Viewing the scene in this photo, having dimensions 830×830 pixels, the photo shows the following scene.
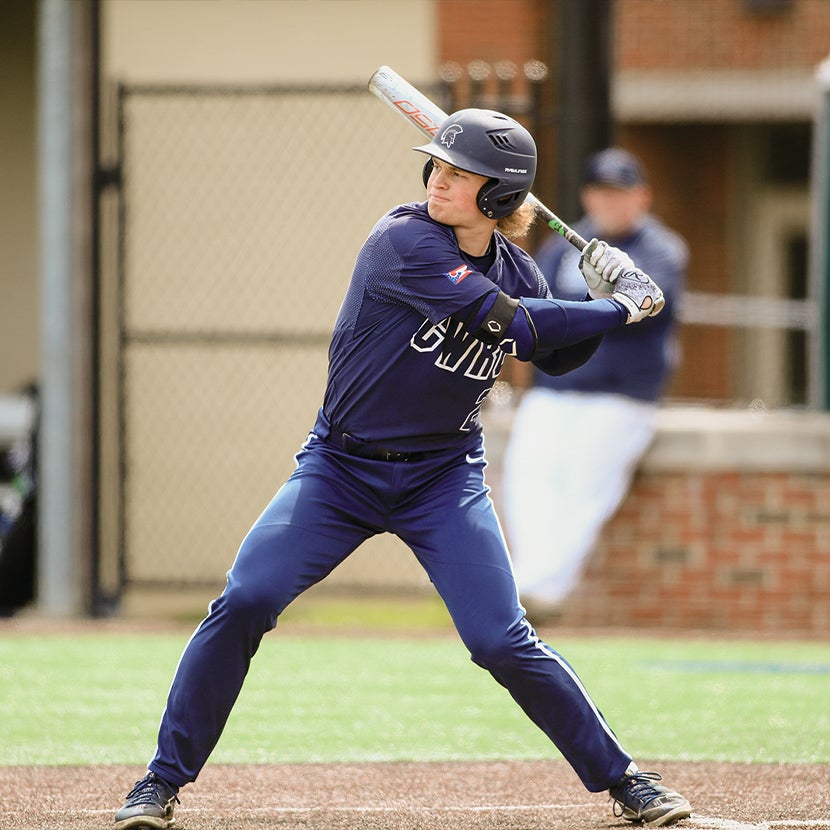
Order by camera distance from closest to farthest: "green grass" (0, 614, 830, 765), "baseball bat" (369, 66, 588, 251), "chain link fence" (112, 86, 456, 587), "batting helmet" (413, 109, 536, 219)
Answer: "batting helmet" (413, 109, 536, 219), "baseball bat" (369, 66, 588, 251), "green grass" (0, 614, 830, 765), "chain link fence" (112, 86, 456, 587)

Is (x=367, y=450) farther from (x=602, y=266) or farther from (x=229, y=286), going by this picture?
(x=229, y=286)

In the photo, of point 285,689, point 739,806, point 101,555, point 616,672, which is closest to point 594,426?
point 616,672

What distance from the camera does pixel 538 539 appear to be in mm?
9703

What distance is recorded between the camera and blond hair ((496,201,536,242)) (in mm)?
5246

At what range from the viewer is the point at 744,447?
32.9ft

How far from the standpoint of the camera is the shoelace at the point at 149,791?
4.88 metres

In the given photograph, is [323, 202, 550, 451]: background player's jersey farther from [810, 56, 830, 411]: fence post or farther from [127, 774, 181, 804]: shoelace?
[810, 56, 830, 411]: fence post

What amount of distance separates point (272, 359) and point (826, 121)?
4.03 metres

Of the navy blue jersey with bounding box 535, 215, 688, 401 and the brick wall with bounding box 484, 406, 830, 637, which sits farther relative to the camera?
the brick wall with bounding box 484, 406, 830, 637

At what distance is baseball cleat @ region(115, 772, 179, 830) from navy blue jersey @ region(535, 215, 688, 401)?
4.85 m

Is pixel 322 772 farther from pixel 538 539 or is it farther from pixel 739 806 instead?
pixel 538 539

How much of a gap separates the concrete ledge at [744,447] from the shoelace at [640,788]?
5.05 m

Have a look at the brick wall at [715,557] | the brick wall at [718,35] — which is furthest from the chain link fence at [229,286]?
the brick wall at [718,35]

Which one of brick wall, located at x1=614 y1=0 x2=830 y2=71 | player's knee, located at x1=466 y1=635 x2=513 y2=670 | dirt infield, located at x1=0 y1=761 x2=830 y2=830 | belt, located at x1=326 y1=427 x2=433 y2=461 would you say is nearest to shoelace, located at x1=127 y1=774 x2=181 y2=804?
dirt infield, located at x1=0 y1=761 x2=830 y2=830
